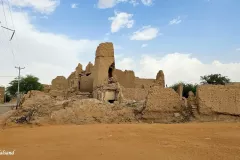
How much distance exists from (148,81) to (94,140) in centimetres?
2782

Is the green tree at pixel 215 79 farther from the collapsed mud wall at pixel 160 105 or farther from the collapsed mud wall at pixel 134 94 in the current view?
the collapsed mud wall at pixel 160 105

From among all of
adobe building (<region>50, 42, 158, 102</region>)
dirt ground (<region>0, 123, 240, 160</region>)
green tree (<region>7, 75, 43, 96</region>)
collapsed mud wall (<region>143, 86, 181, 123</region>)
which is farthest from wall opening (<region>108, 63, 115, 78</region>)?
green tree (<region>7, 75, 43, 96</region>)

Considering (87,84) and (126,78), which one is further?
(126,78)

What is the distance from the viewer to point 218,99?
12.3m

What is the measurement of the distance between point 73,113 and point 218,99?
696cm

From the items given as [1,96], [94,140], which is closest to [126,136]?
[94,140]

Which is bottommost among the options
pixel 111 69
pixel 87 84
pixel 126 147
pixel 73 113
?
pixel 126 147

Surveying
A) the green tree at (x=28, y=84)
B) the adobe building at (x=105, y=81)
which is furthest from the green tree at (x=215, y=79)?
the green tree at (x=28, y=84)

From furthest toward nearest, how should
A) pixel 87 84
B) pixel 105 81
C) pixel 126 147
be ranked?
pixel 87 84 < pixel 105 81 < pixel 126 147

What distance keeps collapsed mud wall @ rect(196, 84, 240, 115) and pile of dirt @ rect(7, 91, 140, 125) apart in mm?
3284

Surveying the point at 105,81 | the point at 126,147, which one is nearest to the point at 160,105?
the point at 126,147

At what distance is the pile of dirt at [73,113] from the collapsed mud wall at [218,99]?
3.28 metres

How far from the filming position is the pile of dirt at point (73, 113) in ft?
40.6

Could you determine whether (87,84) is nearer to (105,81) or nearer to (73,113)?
(105,81)
